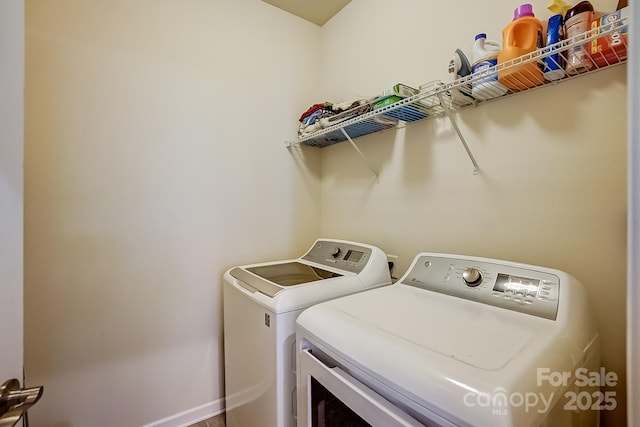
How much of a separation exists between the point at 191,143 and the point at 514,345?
1.73 m

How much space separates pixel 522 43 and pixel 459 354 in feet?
3.52

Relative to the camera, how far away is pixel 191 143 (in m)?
1.67

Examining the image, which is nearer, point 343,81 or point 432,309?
point 432,309

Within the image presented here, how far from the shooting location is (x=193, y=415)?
66.6 inches

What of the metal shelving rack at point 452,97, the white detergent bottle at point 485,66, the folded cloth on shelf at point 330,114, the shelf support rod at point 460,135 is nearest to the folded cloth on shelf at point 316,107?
the folded cloth on shelf at point 330,114

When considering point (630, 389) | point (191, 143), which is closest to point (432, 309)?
point (630, 389)

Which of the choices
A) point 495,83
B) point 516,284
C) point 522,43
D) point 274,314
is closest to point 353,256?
point 274,314

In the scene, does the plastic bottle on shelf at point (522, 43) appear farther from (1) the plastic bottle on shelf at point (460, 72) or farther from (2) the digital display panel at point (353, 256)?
(2) the digital display panel at point (353, 256)

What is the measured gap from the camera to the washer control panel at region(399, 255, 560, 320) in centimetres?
87

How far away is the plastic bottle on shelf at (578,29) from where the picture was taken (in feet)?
2.88

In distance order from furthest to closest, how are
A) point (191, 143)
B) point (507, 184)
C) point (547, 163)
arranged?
1. point (191, 143)
2. point (507, 184)
3. point (547, 163)

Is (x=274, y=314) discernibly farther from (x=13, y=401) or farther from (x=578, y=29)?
(x=578, y=29)

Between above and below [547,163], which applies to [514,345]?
below

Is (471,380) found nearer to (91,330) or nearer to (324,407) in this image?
(324,407)
